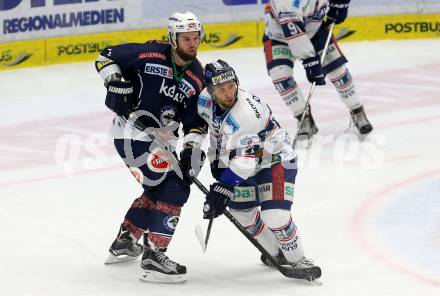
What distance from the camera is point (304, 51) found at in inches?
409

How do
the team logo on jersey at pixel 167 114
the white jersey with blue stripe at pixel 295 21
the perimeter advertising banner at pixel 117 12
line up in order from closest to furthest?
1. the team logo on jersey at pixel 167 114
2. the white jersey with blue stripe at pixel 295 21
3. the perimeter advertising banner at pixel 117 12

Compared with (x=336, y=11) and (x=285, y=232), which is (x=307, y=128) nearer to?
(x=336, y=11)

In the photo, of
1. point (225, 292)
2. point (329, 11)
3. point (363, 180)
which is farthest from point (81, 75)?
point (225, 292)

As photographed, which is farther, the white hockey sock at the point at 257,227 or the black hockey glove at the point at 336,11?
the black hockey glove at the point at 336,11

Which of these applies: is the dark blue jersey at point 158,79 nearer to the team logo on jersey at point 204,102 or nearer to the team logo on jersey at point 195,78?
the team logo on jersey at point 195,78

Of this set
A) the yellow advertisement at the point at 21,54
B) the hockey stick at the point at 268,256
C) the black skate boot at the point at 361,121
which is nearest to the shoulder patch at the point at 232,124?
the hockey stick at the point at 268,256

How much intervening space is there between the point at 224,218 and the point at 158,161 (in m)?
1.35

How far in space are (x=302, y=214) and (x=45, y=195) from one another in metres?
2.00

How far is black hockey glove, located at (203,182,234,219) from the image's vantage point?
6.91m

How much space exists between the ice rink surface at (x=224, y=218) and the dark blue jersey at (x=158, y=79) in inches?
39.0

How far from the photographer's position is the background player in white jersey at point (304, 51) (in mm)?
10430

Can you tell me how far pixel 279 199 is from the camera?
713cm

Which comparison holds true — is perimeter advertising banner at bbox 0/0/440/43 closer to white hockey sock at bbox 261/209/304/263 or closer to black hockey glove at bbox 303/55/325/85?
black hockey glove at bbox 303/55/325/85

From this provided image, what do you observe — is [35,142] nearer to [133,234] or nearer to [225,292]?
[133,234]
